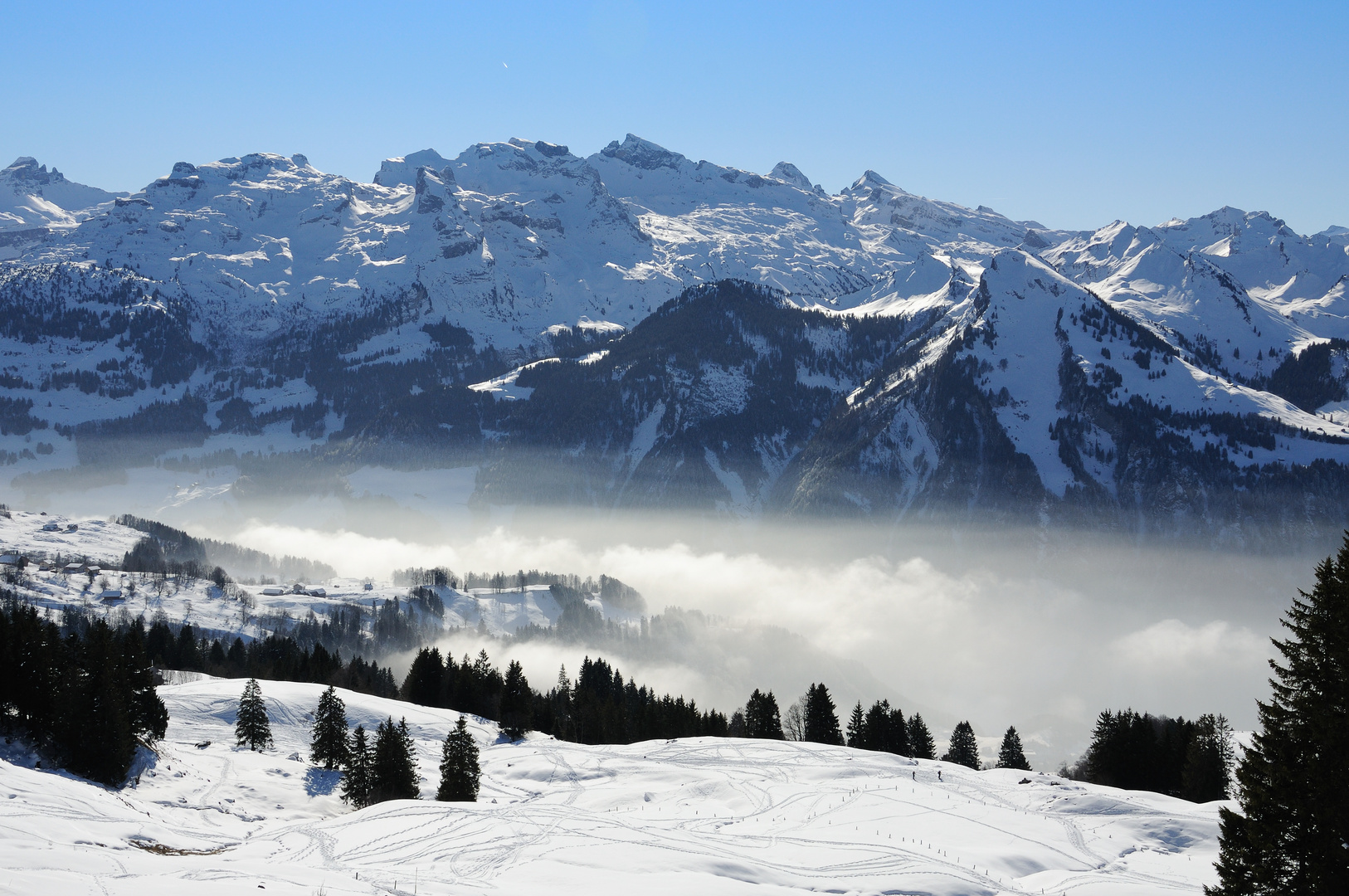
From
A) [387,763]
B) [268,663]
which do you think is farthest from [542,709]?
[268,663]

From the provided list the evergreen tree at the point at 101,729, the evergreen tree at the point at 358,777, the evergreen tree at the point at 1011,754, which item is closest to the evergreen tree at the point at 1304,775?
the evergreen tree at the point at 358,777

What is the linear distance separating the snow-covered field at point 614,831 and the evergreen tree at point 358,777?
5.90 ft

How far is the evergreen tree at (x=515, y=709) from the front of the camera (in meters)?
106

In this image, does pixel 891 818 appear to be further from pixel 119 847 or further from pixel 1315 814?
pixel 119 847

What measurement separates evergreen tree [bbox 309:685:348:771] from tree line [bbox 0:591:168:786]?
630 inches

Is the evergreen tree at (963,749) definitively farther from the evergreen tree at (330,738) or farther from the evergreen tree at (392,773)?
the evergreen tree at (330,738)

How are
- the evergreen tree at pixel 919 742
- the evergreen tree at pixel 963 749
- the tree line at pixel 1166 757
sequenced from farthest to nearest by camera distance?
1. the evergreen tree at pixel 963 749
2. the evergreen tree at pixel 919 742
3. the tree line at pixel 1166 757

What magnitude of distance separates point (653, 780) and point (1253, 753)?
53.7 metres

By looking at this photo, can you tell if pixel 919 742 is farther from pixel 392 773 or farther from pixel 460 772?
pixel 392 773

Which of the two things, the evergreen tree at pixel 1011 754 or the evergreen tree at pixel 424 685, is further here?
the evergreen tree at pixel 424 685

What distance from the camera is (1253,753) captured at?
33281 mm

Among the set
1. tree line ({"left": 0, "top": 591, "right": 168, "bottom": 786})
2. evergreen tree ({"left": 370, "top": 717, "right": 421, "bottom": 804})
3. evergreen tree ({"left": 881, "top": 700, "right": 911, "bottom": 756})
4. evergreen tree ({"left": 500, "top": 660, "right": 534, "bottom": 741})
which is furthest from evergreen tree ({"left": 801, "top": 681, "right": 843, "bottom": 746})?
tree line ({"left": 0, "top": 591, "right": 168, "bottom": 786})

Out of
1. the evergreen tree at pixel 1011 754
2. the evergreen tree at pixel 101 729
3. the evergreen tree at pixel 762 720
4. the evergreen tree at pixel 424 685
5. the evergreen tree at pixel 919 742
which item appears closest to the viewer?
the evergreen tree at pixel 101 729

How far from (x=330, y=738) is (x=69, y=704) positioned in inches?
944
